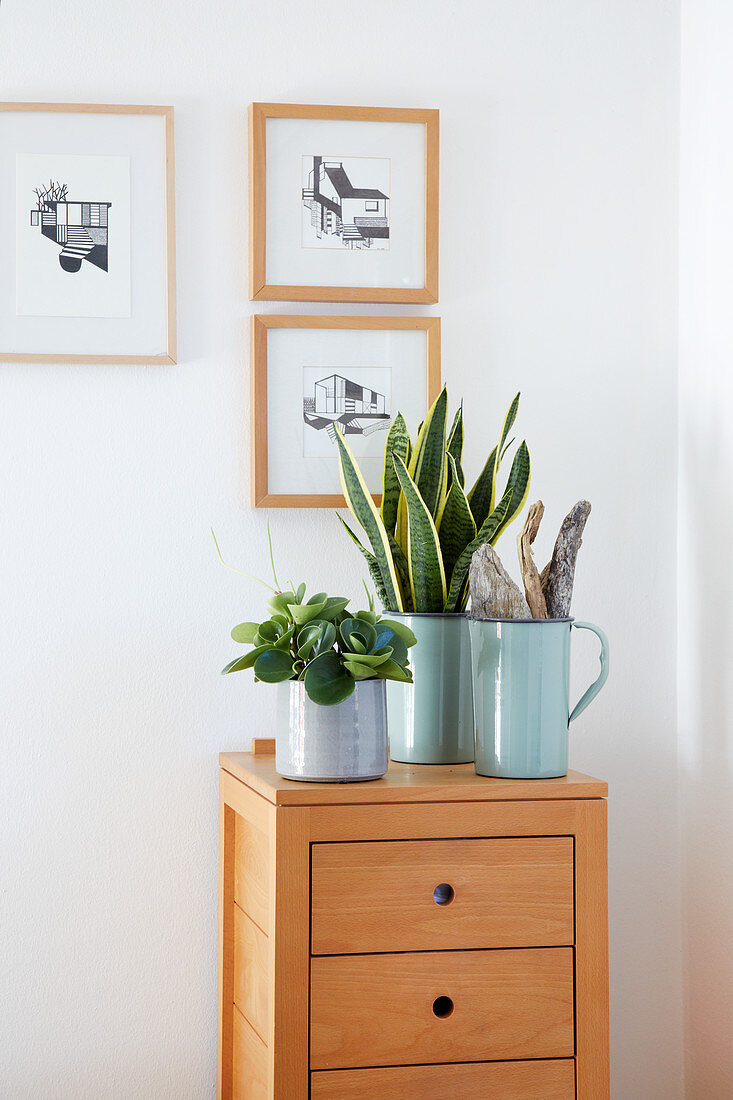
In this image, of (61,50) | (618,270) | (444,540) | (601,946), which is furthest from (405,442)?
(61,50)

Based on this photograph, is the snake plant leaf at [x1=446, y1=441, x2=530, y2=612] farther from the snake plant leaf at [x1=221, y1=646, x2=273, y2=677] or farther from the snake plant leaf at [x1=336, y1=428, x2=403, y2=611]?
the snake plant leaf at [x1=221, y1=646, x2=273, y2=677]

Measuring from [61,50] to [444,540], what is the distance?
879mm

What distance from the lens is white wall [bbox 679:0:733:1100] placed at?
1398 millimetres

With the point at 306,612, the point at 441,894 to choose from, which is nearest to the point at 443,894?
the point at 441,894

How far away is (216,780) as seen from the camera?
4.75ft

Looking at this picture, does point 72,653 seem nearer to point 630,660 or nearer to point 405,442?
point 405,442

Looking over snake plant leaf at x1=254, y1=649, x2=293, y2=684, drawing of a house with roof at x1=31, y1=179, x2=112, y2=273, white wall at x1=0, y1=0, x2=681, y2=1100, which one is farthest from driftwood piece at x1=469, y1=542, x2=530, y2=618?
drawing of a house with roof at x1=31, y1=179, x2=112, y2=273

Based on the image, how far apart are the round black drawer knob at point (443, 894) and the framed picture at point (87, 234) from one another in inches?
31.6

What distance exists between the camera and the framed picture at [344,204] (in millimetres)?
1445

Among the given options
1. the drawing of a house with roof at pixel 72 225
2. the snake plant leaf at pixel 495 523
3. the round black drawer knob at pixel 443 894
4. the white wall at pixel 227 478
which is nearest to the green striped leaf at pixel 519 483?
the snake plant leaf at pixel 495 523

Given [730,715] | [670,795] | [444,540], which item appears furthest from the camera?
[670,795]

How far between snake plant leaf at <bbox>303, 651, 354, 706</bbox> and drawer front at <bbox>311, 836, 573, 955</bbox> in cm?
15

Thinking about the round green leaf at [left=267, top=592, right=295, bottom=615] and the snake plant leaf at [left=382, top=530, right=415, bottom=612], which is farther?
the snake plant leaf at [left=382, top=530, right=415, bottom=612]

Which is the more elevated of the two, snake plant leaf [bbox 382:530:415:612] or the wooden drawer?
snake plant leaf [bbox 382:530:415:612]
